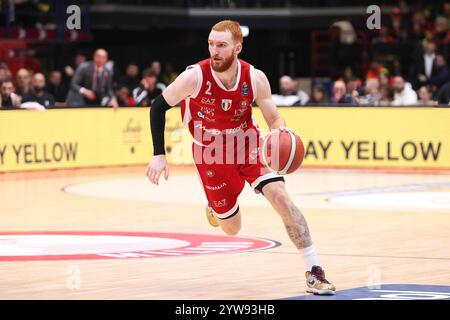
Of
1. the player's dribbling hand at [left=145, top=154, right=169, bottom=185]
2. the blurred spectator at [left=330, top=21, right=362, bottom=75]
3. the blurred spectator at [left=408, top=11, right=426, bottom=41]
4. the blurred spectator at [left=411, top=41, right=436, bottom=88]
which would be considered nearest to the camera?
the player's dribbling hand at [left=145, top=154, right=169, bottom=185]

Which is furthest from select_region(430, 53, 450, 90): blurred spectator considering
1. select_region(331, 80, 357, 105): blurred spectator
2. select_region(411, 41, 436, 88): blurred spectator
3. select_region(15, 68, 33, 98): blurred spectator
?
select_region(15, 68, 33, 98): blurred spectator

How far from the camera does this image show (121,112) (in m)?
24.5

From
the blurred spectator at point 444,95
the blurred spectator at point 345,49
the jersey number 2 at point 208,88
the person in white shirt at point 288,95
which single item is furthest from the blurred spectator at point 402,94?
the jersey number 2 at point 208,88

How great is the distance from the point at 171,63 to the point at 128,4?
2431mm

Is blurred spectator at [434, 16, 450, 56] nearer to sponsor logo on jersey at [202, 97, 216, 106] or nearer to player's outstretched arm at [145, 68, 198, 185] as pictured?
sponsor logo on jersey at [202, 97, 216, 106]

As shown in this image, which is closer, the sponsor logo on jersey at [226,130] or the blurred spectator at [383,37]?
the sponsor logo on jersey at [226,130]

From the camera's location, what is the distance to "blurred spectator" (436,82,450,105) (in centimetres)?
2509

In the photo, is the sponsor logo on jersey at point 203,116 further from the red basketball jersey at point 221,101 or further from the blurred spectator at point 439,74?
the blurred spectator at point 439,74

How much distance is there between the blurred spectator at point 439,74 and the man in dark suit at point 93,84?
727cm

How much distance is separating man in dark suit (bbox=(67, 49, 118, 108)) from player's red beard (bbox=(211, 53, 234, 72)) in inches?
544

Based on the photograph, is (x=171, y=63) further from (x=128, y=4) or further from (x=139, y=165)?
(x=139, y=165)

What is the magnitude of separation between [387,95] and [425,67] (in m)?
3.57

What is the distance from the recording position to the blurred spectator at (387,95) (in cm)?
2515

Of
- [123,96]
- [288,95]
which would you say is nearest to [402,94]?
[288,95]
